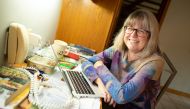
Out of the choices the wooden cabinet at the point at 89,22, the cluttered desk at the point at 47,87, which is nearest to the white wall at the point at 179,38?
the wooden cabinet at the point at 89,22

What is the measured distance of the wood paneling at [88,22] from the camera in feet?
7.17

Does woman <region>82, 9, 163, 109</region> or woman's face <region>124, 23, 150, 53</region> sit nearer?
woman <region>82, 9, 163, 109</region>

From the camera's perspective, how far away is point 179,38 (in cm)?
421

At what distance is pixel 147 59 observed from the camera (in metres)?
1.36

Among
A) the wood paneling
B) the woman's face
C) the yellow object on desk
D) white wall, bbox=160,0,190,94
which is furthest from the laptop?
white wall, bbox=160,0,190,94

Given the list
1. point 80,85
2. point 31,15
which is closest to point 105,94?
point 80,85

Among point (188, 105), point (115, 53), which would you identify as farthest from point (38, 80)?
point (188, 105)

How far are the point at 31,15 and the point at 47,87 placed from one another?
51 centimetres

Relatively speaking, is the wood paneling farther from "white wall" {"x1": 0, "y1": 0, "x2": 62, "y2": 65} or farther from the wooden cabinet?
"white wall" {"x1": 0, "y1": 0, "x2": 62, "y2": 65}

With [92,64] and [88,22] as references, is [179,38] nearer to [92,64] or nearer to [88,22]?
[88,22]

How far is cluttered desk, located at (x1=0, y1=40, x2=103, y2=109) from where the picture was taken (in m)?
0.97

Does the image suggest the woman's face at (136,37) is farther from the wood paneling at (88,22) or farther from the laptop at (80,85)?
the wood paneling at (88,22)

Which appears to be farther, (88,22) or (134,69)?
(88,22)

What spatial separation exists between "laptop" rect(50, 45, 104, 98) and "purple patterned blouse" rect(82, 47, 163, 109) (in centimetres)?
5
